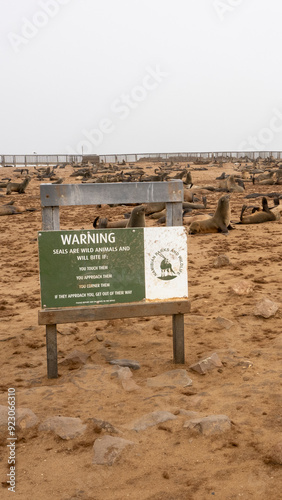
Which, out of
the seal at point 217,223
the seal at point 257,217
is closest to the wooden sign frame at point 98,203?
the seal at point 217,223

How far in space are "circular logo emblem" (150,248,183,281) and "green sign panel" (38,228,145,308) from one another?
117 millimetres

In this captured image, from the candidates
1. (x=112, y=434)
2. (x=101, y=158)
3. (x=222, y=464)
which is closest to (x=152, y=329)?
(x=112, y=434)

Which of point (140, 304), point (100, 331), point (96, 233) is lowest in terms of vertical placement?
point (100, 331)

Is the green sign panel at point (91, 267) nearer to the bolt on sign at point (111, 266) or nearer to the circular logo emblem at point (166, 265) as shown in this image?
the bolt on sign at point (111, 266)

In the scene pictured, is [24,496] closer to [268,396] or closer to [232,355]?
[268,396]

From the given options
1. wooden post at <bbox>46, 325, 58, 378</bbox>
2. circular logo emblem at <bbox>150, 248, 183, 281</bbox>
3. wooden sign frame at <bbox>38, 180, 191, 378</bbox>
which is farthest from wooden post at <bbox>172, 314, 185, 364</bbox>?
wooden post at <bbox>46, 325, 58, 378</bbox>

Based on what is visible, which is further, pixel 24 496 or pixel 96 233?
pixel 96 233

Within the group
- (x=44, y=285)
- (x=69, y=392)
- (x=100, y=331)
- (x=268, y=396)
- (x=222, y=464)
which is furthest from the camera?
(x=100, y=331)

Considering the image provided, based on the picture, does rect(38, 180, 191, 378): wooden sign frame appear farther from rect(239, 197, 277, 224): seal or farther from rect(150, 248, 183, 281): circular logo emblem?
rect(239, 197, 277, 224): seal

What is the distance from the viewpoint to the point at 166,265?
4105 mm

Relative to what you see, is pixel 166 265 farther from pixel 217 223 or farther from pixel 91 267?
pixel 217 223

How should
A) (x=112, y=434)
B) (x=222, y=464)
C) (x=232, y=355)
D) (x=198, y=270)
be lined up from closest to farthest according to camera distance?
(x=222, y=464) < (x=112, y=434) < (x=232, y=355) < (x=198, y=270)

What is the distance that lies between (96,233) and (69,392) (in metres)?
1.27

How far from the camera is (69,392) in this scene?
366 cm
